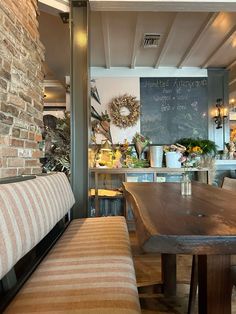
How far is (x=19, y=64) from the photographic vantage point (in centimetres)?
212

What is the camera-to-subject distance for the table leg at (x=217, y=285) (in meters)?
1.03

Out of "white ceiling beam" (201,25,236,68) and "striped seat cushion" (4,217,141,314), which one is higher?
"white ceiling beam" (201,25,236,68)

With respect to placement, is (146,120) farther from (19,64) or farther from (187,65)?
(19,64)

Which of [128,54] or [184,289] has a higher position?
[128,54]

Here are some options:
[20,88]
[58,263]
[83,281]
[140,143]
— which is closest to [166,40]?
[140,143]

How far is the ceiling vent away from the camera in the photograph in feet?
12.6

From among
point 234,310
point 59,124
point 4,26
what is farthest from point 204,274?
point 59,124

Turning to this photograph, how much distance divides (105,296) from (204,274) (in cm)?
39

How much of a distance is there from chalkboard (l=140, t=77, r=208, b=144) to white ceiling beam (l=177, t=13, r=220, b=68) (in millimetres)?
512

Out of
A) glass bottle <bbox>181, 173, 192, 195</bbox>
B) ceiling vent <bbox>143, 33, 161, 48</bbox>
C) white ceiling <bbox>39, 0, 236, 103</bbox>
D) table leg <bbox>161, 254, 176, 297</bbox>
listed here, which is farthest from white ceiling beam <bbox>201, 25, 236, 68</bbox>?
table leg <bbox>161, 254, 176, 297</bbox>

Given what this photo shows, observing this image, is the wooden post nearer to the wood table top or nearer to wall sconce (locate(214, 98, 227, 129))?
the wood table top

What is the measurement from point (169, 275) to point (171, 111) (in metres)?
3.41

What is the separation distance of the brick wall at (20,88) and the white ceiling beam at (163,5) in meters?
0.69

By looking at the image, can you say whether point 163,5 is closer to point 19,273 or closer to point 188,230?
point 188,230
